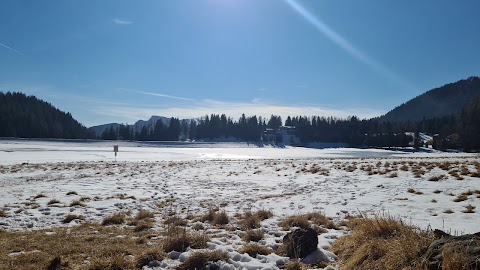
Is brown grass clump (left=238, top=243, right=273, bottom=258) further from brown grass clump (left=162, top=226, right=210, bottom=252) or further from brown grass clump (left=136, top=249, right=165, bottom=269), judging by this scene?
brown grass clump (left=136, top=249, right=165, bottom=269)

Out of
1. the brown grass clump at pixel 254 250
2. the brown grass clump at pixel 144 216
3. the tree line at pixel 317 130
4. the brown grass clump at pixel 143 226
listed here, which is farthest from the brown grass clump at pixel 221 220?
the tree line at pixel 317 130

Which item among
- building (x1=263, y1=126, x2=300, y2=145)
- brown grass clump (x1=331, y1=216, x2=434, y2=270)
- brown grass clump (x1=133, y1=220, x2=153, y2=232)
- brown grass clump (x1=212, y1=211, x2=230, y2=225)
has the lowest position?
brown grass clump (x1=133, y1=220, x2=153, y2=232)

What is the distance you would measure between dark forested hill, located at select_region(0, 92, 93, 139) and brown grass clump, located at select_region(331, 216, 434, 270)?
136995 millimetres

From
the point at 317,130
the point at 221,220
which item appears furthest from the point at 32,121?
the point at 221,220

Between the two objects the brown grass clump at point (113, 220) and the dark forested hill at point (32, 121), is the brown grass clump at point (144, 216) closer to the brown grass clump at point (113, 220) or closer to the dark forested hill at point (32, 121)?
the brown grass clump at point (113, 220)

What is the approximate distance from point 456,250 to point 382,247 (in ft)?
4.02

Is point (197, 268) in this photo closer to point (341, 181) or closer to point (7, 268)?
point (7, 268)

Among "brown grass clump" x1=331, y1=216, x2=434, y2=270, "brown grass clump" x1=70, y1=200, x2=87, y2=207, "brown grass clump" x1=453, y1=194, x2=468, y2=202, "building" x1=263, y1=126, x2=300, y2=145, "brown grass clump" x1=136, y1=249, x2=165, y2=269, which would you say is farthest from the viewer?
"building" x1=263, y1=126, x2=300, y2=145

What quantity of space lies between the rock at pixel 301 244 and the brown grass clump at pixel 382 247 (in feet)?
1.80

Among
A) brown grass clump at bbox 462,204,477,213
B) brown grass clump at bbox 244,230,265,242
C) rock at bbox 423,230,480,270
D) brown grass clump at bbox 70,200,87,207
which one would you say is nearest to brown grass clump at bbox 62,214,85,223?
brown grass clump at bbox 70,200,87,207

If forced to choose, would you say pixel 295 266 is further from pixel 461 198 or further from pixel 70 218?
pixel 461 198

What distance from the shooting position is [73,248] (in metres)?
6.10

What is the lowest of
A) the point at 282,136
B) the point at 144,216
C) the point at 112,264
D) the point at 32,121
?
the point at 144,216

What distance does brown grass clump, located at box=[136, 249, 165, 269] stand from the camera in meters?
5.32
